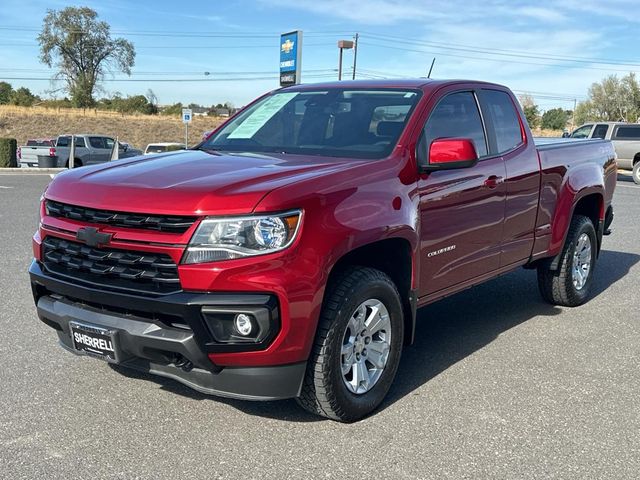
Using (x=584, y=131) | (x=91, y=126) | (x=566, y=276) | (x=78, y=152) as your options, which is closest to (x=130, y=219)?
(x=566, y=276)

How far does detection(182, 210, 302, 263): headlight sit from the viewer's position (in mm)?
3049

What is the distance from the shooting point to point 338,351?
3398 millimetres

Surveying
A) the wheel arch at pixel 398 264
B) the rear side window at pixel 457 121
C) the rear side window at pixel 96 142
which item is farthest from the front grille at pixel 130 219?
the rear side window at pixel 96 142

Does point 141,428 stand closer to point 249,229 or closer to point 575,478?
point 249,229

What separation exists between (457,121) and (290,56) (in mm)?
19223

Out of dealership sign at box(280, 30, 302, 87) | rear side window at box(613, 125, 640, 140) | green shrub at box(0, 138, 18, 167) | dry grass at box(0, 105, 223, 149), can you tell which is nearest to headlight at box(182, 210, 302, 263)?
dealership sign at box(280, 30, 302, 87)

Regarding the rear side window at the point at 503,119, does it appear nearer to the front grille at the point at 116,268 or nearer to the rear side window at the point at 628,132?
the front grille at the point at 116,268

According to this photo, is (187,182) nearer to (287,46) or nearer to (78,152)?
(287,46)

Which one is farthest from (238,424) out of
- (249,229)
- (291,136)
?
(291,136)

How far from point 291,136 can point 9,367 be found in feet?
7.81

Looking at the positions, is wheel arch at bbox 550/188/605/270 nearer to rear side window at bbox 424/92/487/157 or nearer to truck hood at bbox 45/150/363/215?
rear side window at bbox 424/92/487/157

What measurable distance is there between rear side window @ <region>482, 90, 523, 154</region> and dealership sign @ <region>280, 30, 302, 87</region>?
17.4m

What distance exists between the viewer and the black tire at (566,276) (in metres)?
5.87

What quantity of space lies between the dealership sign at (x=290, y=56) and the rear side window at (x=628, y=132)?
11.5 meters
